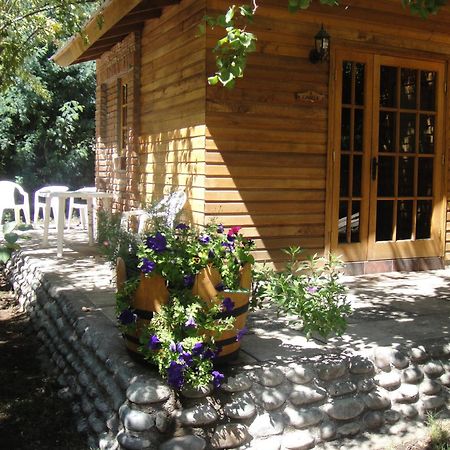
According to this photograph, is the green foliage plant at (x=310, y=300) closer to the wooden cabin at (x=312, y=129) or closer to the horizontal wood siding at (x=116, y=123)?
the wooden cabin at (x=312, y=129)

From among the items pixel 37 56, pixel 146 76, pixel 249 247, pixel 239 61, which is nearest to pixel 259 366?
pixel 249 247

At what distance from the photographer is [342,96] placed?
5387mm

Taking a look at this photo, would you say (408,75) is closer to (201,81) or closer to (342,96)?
(342,96)

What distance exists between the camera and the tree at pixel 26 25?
20.8ft

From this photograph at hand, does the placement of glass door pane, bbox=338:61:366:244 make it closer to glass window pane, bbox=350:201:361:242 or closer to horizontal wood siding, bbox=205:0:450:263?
glass window pane, bbox=350:201:361:242

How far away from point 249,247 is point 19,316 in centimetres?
328

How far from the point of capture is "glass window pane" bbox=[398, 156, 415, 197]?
5746 millimetres

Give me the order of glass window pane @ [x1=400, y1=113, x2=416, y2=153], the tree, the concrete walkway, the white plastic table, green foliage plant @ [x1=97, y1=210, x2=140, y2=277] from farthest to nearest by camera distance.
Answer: the tree < the white plastic table < glass window pane @ [x1=400, y1=113, x2=416, y2=153] < the concrete walkway < green foliage plant @ [x1=97, y1=210, x2=140, y2=277]

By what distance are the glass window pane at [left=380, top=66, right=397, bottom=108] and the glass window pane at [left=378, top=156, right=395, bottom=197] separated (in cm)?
53

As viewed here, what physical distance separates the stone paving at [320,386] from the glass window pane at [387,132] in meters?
2.17

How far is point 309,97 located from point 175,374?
339cm

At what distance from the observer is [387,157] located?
224 inches

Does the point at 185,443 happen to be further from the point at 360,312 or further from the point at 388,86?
the point at 388,86

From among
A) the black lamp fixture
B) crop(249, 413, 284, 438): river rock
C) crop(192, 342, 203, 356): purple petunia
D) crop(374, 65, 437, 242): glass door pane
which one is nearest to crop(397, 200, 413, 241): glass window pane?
crop(374, 65, 437, 242): glass door pane
